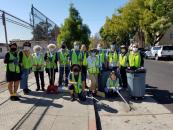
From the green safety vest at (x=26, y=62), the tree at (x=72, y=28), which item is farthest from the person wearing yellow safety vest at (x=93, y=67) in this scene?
the tree at (x=72, y=28)

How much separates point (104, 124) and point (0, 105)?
299cm

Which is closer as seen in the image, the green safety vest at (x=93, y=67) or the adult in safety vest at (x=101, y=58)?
the green safety vest at (x=93, y=67)

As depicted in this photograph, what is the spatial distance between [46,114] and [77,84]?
2.20 metres

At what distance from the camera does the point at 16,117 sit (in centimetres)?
789

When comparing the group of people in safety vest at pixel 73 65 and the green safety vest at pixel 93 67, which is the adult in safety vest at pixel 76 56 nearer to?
the group of people in safety vest at pixel 73 65

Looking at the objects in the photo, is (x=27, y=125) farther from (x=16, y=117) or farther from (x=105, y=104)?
(x=105, y=104)

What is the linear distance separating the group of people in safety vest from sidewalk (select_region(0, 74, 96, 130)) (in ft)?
1.75

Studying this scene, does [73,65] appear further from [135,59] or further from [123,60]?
[123,60]

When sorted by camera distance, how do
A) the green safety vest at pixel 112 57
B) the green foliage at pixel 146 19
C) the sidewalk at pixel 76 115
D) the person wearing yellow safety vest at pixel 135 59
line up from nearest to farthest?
the sidewalk at pixel 76 115 → the person wearing yellow safety vest at pixel 135 59 → the green safety vest at pixel 112 57 → the green foliage at pixel 146 19

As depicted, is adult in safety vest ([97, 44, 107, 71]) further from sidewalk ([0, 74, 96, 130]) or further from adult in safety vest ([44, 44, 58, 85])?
sidewalk ([0, 74, 96, 130])

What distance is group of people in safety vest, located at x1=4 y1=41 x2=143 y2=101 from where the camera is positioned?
1025 centimetres

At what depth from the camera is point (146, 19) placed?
1876 inches

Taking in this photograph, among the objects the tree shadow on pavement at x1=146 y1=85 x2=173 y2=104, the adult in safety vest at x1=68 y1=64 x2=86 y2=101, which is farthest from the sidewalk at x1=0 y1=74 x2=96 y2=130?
the tree shadow on pavement at x1=146 y1=85 x2=173 y2=104

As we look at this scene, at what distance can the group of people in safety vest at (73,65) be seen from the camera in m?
10.2
